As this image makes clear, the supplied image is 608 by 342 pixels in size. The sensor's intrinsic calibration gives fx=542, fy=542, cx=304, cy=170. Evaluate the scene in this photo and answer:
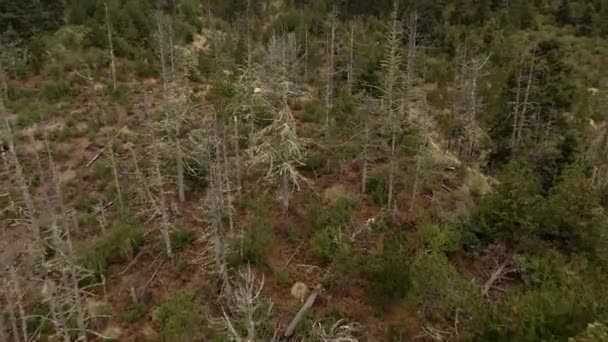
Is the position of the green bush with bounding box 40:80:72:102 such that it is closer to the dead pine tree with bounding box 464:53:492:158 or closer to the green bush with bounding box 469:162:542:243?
the dead pine tree with bounding box 464:53:492:158

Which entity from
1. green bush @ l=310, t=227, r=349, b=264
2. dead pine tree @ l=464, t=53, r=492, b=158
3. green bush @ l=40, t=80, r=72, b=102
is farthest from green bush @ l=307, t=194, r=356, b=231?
green bush @ l=40, t=80, r=72, b=102

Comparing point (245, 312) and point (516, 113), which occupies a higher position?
point (516, 113)

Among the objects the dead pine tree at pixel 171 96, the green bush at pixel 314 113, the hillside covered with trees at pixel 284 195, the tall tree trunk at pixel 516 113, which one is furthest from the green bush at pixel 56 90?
the tall tree trunk at pixel 516 113

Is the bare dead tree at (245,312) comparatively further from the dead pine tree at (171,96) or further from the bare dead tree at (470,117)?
the bare dead tree at (470,117)

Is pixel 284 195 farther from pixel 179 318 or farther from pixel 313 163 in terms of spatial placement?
pixel 179 318

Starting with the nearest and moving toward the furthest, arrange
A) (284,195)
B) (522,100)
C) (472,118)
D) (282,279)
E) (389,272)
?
(389,272) → (282,279) → (284,195) → (472,118) → (522,100)

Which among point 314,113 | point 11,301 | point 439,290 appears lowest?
point 11,301

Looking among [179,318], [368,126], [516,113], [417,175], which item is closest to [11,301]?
[179,318]
